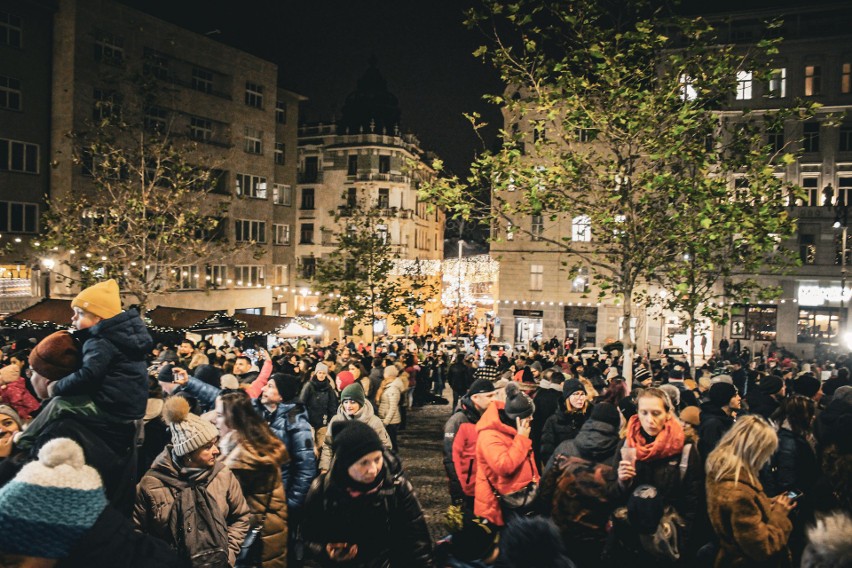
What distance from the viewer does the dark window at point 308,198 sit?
6454 centimetres

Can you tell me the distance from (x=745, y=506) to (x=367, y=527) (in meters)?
2.27

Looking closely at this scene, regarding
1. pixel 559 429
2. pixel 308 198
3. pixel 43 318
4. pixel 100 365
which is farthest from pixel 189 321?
pixel 308 198

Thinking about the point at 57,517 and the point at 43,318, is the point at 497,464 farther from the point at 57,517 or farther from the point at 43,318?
the point at 43,318

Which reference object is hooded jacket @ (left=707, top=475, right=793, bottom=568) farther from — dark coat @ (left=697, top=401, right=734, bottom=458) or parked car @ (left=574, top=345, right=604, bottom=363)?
parked car @ (left=574, top=345, right=604, bottom=363)

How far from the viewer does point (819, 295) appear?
41.7m

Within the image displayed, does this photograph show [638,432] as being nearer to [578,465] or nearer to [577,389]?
[578,465]

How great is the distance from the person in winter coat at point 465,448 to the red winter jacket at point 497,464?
2.46 ft

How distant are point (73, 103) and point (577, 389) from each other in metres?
32.1

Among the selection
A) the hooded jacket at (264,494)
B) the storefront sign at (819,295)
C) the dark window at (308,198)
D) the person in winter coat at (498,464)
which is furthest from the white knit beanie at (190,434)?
the dark window at (308,198)

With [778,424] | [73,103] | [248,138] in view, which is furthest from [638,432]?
[248,138]

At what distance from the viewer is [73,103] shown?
31531 mm

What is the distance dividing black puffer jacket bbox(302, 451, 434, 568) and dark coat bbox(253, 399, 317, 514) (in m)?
1.64

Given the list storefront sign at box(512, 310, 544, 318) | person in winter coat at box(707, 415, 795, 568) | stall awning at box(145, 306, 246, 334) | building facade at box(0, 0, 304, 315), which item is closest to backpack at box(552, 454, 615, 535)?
person in winter coat at box(707, 415, 795, 568)

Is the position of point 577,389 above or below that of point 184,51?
below
